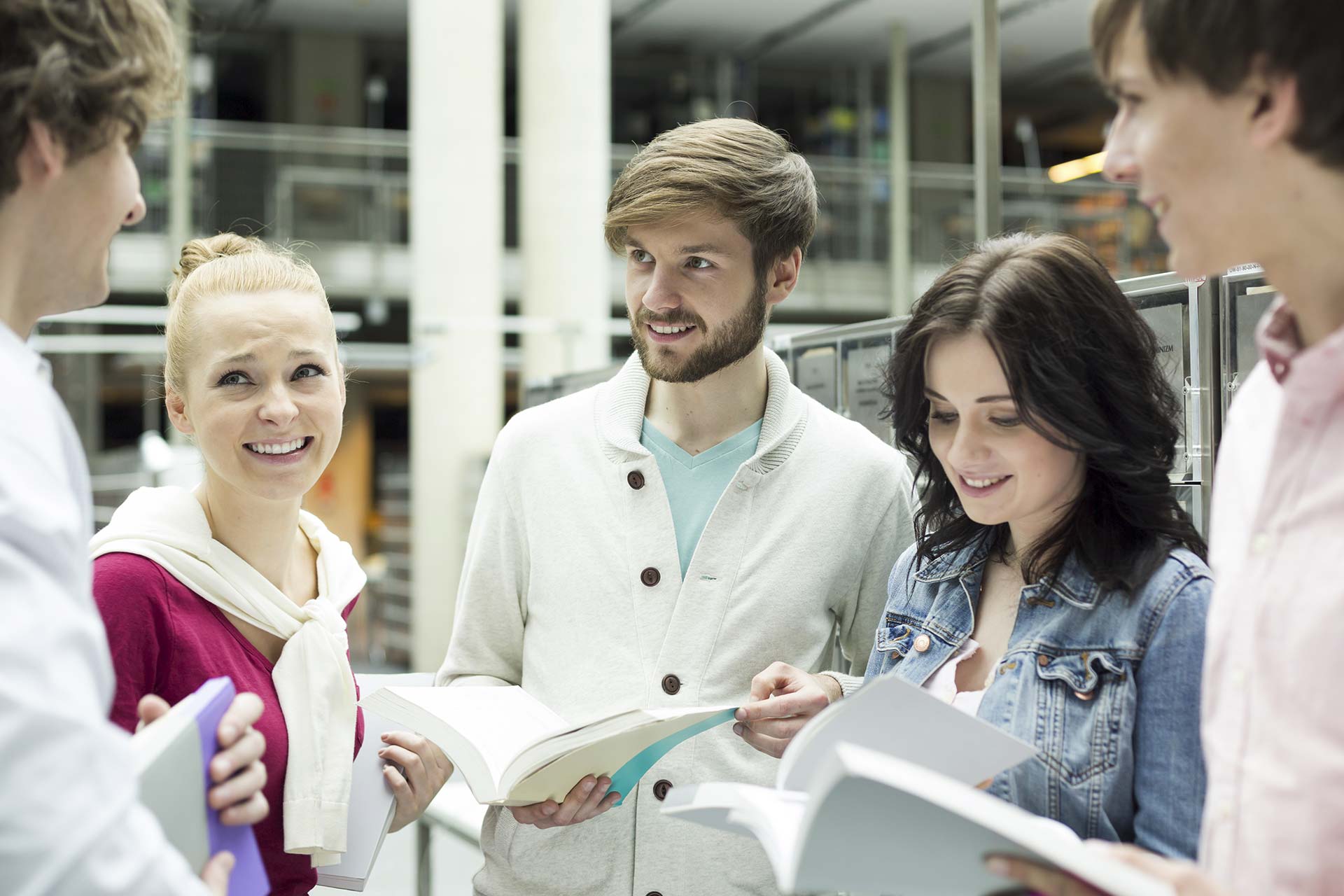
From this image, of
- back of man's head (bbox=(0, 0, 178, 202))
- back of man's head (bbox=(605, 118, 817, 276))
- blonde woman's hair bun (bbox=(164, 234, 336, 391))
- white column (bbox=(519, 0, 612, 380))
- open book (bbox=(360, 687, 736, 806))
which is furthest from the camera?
white column (bbox=(519, 0, 612, 380))

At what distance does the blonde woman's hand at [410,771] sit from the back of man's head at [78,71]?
38.0 inches

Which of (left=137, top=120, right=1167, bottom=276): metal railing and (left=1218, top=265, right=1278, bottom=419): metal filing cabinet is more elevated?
(left=137, top=120, right=1167, bottom=276): metal railing

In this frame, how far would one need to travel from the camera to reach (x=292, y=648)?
5.41 feet

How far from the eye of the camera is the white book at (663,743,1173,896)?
35.6 inches

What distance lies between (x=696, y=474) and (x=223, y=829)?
901 millimetres

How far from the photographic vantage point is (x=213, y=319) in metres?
1.71

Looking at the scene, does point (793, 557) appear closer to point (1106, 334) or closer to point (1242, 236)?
point (1106, 334)

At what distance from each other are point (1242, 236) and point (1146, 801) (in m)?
0.61

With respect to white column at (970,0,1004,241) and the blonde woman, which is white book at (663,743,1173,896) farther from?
white column at (970,0,1004,241)

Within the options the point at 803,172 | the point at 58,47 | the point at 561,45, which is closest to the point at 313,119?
the point at 561,45

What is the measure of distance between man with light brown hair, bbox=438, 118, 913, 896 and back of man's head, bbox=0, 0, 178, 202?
0.87 m

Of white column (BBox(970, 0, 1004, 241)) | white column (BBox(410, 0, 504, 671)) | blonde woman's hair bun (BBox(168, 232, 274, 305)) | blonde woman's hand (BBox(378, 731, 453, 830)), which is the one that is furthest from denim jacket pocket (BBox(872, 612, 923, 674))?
white column (BBox(410, 0, 504, 671))

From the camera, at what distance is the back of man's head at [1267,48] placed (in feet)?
2.91

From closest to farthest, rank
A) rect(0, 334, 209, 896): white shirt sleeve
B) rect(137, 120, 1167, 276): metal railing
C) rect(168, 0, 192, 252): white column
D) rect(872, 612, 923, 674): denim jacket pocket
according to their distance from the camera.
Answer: rect(0, 334, 209, 896): white shirt sleeve
rect(872, 612, 923, 674): denim jacket pocket
rect(168, 0, 192, 252): white column
rect(137, 120, 1167, 276): metal railing
